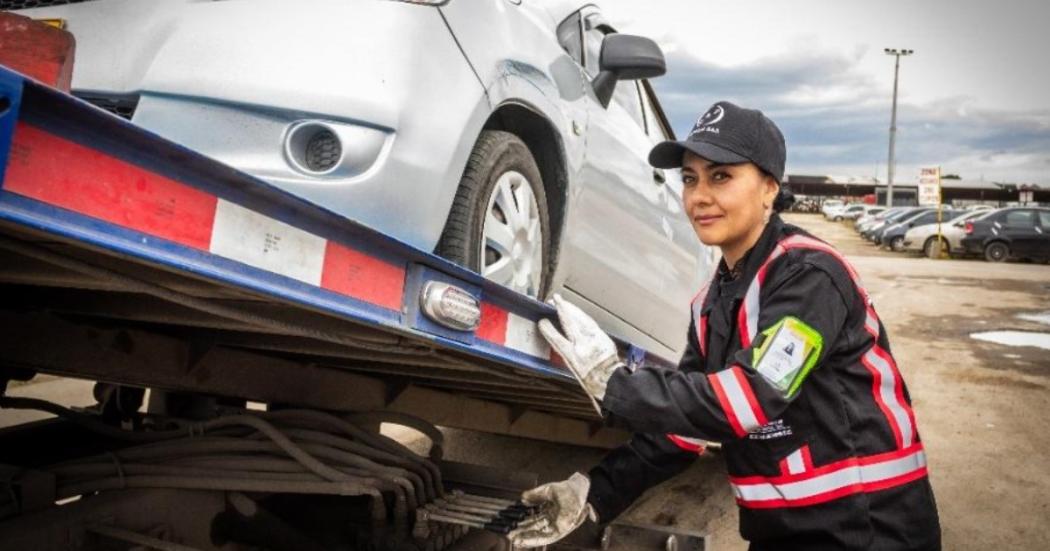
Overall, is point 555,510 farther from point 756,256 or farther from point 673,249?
point 673,249

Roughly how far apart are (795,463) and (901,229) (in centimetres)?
2552

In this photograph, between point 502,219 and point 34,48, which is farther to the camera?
point 502,219

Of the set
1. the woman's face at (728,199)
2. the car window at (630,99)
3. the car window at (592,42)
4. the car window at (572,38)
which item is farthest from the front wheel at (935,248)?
the woman's face at (728,199)

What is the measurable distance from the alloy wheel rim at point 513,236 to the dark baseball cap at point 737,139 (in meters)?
0.70

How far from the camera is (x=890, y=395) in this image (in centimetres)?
197

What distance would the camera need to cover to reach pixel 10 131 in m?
0.84

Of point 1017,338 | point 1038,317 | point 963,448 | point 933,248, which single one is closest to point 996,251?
point 933,248

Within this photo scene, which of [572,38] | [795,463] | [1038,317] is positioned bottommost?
[795,463]

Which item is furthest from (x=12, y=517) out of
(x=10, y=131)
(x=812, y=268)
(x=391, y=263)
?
(x=812, y=268)

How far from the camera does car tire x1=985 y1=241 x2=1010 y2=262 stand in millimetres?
20547

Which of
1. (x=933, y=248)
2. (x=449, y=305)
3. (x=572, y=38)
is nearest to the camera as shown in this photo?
(x=449, y=305)

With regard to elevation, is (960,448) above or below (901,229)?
below

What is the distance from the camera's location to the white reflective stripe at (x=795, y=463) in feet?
6.29

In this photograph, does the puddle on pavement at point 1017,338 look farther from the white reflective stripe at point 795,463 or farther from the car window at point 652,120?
the white reflective stripe at point 795,463
